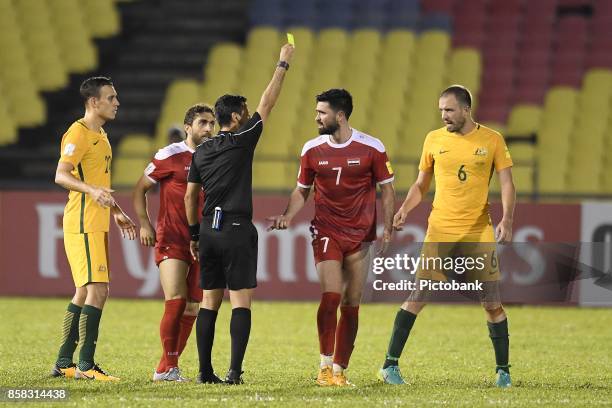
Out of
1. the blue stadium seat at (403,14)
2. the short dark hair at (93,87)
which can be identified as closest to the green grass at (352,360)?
the short dark hair at (93,87)

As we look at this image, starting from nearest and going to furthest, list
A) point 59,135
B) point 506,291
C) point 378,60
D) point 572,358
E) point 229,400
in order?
point 229,400 → point 506,291 → point 572,358 → point 59,135 → point 378,60

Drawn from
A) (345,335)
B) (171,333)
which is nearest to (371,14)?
(345,335)

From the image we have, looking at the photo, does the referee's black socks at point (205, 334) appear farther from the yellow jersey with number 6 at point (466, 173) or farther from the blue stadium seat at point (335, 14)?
the blue stadium seat at point (335, 14)

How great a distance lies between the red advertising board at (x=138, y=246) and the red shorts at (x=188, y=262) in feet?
19.9

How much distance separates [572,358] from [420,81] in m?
9.99

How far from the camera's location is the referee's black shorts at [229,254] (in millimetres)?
8047

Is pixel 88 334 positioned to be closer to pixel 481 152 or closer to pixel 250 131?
pixel 250 131

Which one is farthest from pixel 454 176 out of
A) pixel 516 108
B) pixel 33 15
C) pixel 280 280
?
pixel 33 15

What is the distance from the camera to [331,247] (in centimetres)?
832

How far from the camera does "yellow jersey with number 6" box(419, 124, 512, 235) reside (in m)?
8.16

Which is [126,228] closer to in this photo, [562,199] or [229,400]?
[229,400]

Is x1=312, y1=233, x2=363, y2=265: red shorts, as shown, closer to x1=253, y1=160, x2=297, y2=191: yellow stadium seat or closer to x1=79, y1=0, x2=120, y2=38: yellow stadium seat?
x1=253, y1=160, x2=297, y2=191: yellow stadium seat

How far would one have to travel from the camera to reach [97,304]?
854 cm

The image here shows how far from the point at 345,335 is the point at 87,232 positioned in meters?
1.93
